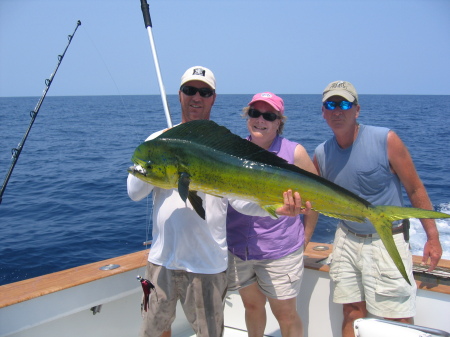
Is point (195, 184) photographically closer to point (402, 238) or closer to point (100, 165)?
point (402, 238)

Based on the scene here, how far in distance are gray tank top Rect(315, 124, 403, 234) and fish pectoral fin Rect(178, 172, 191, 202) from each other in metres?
1.23

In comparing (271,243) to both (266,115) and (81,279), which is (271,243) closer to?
(266,115)

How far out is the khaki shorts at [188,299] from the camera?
7.50ft

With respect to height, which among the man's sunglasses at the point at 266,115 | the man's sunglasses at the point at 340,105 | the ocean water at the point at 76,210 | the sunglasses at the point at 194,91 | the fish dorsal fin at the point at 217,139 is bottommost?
the ocean water at the point at 76,210

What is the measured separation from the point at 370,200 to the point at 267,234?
70 centimetres

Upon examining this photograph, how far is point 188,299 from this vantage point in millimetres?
2303

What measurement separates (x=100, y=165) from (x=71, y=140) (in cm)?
769

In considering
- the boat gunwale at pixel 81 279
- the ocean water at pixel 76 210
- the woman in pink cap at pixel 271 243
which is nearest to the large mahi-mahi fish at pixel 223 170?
the woman in pink cap at pixel 271 243

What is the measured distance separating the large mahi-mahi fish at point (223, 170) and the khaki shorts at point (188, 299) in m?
0.52

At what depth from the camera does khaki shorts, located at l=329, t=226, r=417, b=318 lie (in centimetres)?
257

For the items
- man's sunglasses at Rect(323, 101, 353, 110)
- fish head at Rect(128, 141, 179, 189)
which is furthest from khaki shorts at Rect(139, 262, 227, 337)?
man's sunglasses at Rect(323, 101, 353, 110)

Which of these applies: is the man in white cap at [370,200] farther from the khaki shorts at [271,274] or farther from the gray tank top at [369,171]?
the khaki shorts at [271,274]

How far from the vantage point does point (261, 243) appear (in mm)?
2643

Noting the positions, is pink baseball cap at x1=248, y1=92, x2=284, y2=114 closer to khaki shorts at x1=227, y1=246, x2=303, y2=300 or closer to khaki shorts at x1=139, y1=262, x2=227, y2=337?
khaki shorts at x1=227, y1=246, x2=303, y2=300
